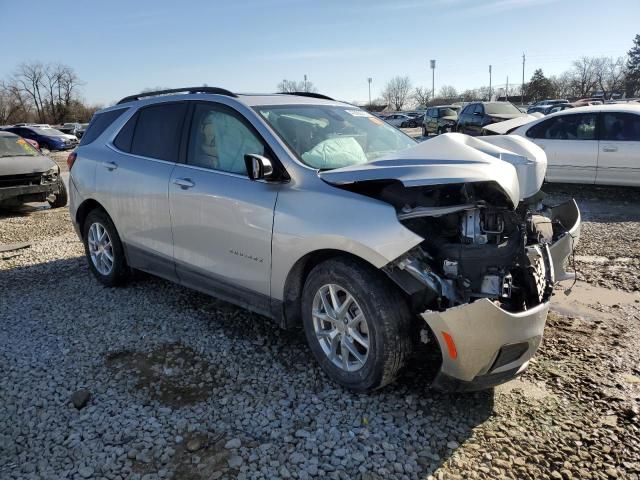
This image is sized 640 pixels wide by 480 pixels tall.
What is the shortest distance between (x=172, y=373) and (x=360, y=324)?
1358mm

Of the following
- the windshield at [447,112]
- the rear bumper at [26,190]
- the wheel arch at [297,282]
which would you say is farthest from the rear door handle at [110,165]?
the windshield at [447,112]

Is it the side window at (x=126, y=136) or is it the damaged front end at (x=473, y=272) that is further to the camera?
the side window at (x=126, y=136)

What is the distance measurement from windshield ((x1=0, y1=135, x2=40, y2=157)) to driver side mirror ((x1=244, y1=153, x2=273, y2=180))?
8558mm

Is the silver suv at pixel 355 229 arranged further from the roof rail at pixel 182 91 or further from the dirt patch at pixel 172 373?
the dirt patch at pixel 172 373

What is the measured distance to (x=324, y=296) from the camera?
329 centimetres

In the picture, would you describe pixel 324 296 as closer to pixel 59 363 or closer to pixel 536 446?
pixel 536 446

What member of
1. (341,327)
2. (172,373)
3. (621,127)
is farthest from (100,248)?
(621,127)

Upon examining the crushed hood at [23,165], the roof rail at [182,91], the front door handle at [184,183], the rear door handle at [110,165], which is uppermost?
the roof rail at [182,91]

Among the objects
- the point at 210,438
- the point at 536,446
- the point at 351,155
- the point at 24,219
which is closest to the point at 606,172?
the point at 351,155

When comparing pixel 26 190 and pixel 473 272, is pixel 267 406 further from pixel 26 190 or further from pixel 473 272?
pixel 26 190

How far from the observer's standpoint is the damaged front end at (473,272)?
275 cm


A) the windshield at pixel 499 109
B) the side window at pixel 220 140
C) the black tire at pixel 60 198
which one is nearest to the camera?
the side window at pixel 220 140

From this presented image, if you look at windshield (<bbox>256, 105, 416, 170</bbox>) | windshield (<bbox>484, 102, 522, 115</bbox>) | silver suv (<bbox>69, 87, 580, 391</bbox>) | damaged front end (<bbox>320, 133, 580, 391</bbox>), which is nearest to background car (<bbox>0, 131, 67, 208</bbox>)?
silver suv (<bbox>69, 87, 580, 391</bbox>)

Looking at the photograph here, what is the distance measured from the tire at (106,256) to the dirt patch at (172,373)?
1.45m
